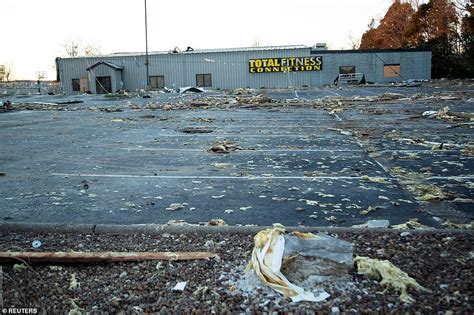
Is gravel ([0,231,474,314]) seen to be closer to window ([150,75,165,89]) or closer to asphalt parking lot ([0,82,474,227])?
asphalt parking lot ([0,82,474,227])

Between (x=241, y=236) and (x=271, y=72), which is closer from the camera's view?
(x=241, y=236)

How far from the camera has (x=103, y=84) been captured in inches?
1705

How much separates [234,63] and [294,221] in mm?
39983

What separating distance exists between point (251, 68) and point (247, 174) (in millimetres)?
37014

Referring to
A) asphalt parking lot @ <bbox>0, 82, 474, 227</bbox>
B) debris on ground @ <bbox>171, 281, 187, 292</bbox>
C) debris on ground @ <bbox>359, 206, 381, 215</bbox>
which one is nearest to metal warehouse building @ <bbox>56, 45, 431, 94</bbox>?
asphalt parking lot @ <bbox>0, 82, 474, 227</bbox>

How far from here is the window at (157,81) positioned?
4416cm

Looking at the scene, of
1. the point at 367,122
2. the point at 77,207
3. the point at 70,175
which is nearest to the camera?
the point at 77,207

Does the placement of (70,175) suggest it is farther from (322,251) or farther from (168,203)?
(322,251)

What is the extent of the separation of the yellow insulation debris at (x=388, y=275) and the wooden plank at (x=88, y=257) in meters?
1.26

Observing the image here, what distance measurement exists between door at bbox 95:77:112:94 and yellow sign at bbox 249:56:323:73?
15.8m

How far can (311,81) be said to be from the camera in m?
42.1

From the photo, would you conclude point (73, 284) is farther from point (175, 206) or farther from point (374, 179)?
point (374, 179)

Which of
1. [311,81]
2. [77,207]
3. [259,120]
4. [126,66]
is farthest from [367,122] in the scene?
[126,66]

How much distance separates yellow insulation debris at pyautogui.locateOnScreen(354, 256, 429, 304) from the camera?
2748mm
